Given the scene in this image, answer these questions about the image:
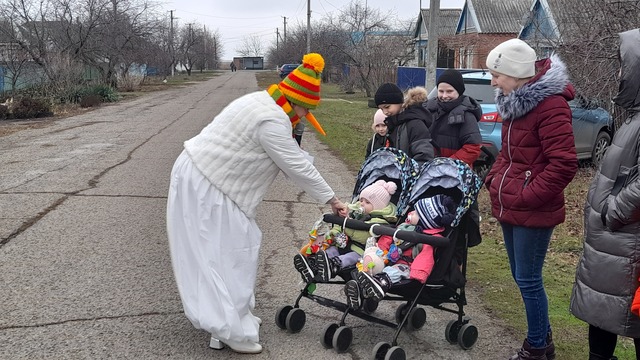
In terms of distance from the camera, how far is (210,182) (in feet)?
13.5

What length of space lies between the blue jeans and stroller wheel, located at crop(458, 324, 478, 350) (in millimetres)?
436

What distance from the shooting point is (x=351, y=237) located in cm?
447

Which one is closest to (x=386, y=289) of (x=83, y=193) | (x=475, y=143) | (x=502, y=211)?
(x=502, y=211)

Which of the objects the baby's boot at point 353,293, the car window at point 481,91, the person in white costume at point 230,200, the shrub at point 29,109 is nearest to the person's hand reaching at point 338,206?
the person in white costume at point 230,200

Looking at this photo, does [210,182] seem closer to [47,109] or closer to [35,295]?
[35,295]

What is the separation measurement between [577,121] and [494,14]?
108ft

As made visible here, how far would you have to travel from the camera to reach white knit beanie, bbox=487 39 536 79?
3.82 m

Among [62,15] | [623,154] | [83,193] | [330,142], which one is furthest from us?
[62,15]

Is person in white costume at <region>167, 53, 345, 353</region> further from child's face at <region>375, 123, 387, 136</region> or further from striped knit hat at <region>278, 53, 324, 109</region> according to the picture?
child's face at <region>375, 123, 387, 136</region>

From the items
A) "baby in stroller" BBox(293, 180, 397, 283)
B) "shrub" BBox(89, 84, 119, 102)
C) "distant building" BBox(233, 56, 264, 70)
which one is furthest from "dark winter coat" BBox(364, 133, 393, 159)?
"distant building" BBox(233, 56, 264, 70)

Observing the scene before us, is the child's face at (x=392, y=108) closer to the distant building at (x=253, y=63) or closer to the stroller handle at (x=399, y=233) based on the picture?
the stroller handle at (x=399, y=233)

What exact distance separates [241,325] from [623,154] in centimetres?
239

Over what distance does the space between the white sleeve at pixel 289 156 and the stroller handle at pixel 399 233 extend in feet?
0.73

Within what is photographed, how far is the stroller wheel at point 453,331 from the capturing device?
437cm
